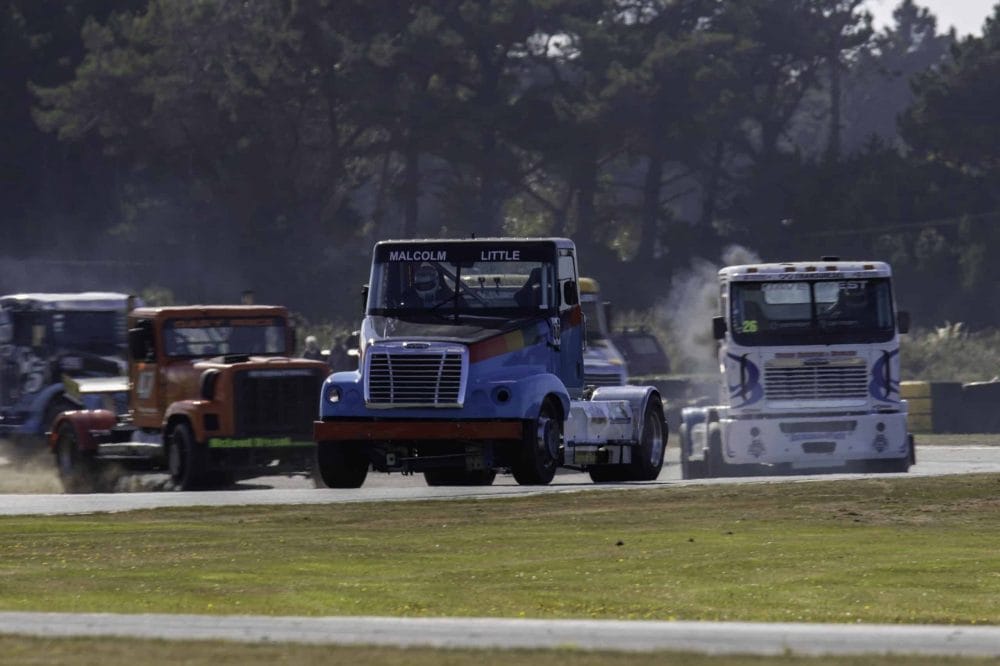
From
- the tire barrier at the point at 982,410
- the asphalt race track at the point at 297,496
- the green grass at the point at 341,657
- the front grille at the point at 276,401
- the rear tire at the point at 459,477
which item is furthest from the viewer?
the tire barrier at the point at 982,410

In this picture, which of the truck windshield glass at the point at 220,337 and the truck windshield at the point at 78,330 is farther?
the truck windshield at the point at 78,330

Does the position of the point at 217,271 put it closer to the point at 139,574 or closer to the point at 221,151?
the point at 221,151

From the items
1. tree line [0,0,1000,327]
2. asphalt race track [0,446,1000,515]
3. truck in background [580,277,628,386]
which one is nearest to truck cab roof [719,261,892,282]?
asphalt race track [0,446,1000,515]

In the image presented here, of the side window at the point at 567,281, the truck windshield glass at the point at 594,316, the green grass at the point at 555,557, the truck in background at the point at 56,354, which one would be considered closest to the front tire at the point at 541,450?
the side window at the point at 567,281

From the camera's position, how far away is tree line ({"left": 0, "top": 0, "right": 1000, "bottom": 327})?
65.7 metres

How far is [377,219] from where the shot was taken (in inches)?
2714

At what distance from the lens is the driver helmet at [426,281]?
936 inches

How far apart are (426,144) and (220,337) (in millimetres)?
39259

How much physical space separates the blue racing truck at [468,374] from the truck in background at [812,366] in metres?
2.71

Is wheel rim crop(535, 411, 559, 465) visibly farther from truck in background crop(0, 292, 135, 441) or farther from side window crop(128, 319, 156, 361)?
truck in background crop(0, 292, 135, 441)

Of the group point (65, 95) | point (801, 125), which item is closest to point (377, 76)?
point (65, 95)

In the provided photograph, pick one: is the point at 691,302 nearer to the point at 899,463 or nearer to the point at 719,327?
the point at 719,327

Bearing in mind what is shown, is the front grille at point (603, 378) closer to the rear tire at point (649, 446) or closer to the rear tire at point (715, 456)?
the rear tire at point (715, 456)

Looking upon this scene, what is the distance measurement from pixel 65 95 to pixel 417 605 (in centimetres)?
5433
